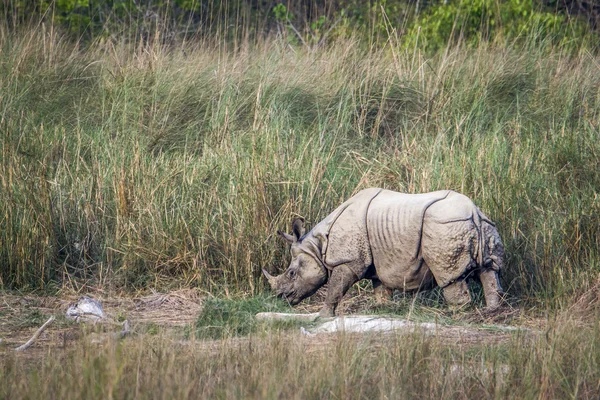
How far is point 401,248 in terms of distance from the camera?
6.49 meters

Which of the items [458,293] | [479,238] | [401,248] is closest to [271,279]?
[401,248]

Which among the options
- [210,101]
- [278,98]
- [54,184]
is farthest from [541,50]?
[54,184]

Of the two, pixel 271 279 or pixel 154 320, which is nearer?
pixel 154 320

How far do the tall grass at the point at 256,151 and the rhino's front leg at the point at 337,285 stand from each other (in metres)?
1.01

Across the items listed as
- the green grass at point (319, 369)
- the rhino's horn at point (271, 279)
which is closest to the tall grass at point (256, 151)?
the rhino's horn at point (271, 279)

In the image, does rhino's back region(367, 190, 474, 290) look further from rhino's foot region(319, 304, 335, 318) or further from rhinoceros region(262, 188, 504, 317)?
rhino's foot region(319, 304, 335, 318)

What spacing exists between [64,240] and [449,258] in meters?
3.59

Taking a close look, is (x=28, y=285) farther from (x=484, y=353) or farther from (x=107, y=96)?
(x=484, y=353)

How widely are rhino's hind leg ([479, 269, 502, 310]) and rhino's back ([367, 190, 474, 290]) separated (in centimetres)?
39

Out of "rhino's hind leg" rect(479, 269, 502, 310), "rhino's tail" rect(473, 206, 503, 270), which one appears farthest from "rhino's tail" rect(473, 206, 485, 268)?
"rhino's hind leg" rect(479, 269, 502, 310)

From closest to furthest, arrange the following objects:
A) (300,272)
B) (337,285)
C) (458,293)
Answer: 1. (458,293)
2. (337,285)
3. (300,272)

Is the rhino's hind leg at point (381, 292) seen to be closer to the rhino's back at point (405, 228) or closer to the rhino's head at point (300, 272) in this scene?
the rhino's back at point (405, 228)

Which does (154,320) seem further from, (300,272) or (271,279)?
(300,272)

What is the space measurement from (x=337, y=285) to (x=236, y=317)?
82 centimetres
